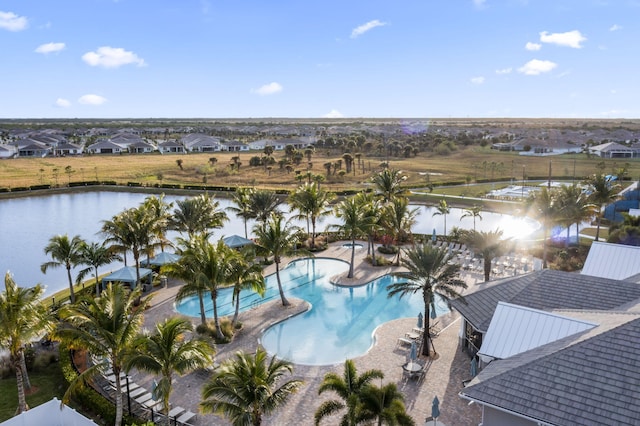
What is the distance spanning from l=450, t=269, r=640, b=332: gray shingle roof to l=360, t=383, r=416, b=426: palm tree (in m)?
6.34

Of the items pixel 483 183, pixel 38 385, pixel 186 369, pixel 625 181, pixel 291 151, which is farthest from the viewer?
pixel 291 151

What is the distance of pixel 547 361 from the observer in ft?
40.0

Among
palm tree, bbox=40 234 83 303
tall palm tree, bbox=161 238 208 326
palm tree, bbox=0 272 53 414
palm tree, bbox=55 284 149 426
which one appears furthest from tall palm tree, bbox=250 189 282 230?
palm tree, bbox=55 284 149 426

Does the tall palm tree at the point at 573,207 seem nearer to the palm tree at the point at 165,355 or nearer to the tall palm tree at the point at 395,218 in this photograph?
the tall palm tree at the point at 395,218

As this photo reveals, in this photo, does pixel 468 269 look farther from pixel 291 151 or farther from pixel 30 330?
pixel 291 151

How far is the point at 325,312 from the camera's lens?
2503 cm

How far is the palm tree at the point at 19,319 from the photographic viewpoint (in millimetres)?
14570

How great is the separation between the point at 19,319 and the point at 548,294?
18.4 meters

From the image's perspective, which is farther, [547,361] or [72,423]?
[72,423]

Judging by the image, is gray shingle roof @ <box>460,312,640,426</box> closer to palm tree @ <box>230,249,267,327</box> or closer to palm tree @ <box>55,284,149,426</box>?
palm tree @ <box>55,284,149,426</box>

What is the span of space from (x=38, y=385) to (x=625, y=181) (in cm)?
6218

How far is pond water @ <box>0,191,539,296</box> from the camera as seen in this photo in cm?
3166

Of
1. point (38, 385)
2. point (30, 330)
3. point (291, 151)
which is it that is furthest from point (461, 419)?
point (291, 151)

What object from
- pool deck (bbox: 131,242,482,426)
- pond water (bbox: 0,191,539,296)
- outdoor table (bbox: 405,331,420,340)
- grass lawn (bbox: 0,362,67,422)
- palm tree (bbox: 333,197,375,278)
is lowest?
grass lawn (bbox: 0,362,67,422)
